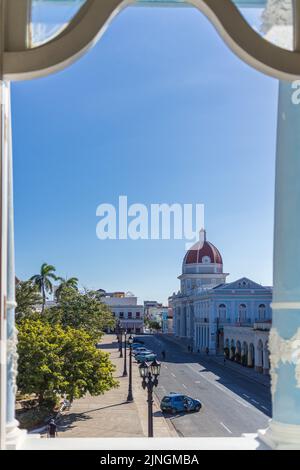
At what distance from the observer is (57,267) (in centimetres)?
1271

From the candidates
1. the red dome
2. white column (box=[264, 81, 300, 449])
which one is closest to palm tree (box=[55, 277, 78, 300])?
white column (box=[264, 81, 300, 449])

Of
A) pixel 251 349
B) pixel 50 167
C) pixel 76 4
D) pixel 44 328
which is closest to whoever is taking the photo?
pixel 76 4

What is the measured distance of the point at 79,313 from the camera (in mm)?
10344

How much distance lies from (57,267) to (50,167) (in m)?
7.48

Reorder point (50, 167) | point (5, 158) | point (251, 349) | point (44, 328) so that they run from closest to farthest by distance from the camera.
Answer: point (5, 158), point (44, 328), point (251, 349), point (50, 167)

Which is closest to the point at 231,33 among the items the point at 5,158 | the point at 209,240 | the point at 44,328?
the point at 5,158

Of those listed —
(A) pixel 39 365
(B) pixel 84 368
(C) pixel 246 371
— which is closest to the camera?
(A) pixel 39 365

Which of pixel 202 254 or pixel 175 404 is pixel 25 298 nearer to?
pixel 175 404

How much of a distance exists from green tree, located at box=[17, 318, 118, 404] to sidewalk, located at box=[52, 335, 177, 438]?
471mm

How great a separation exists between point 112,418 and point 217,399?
126 inches

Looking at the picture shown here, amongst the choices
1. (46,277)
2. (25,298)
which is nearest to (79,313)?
(25,298)

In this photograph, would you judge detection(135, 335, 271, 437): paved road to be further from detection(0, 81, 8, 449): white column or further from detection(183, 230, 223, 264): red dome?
detection(183, 230, 223, 264): red dome

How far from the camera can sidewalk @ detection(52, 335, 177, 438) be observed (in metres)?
6.09

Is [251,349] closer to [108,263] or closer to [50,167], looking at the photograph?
[108,263]
